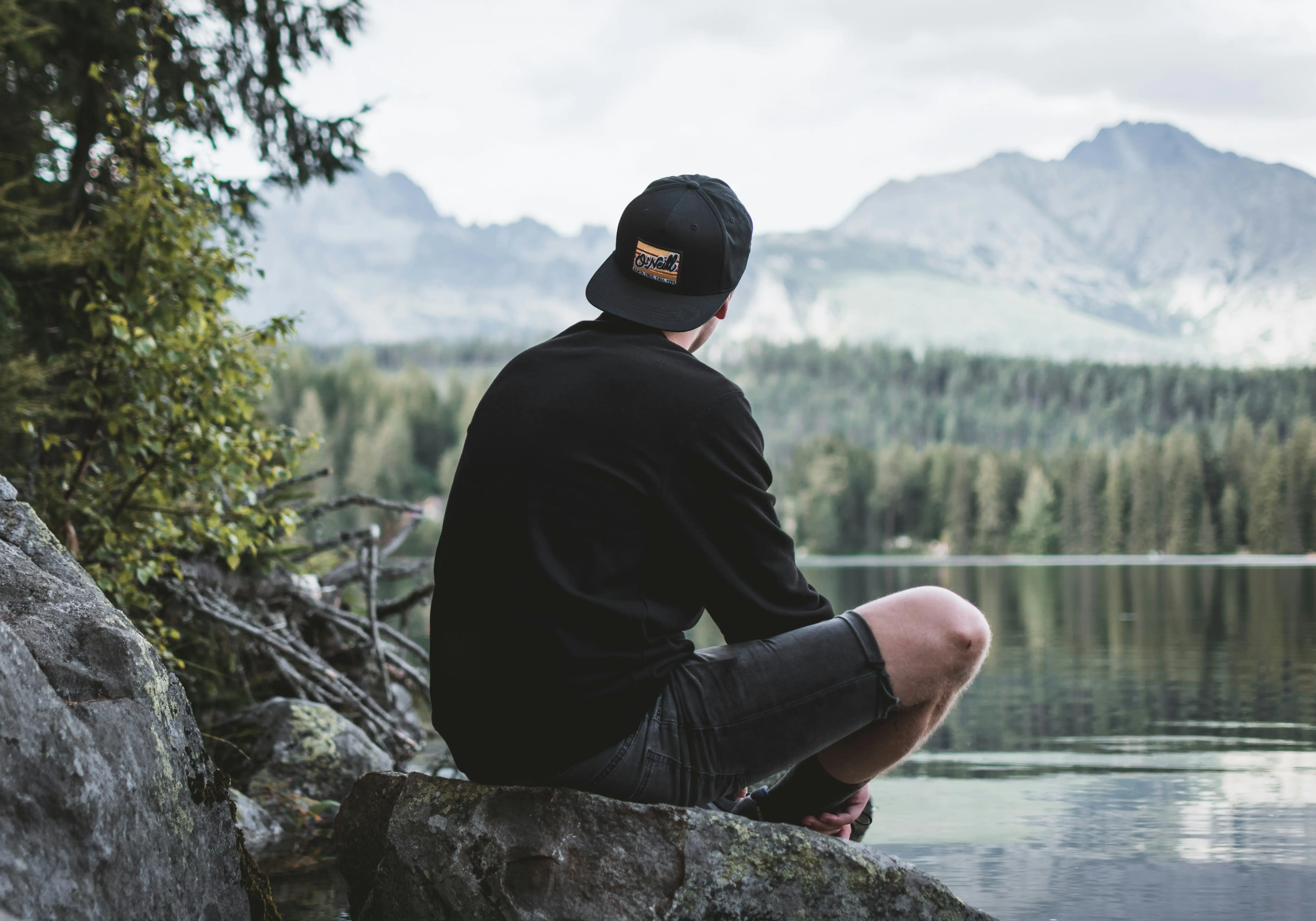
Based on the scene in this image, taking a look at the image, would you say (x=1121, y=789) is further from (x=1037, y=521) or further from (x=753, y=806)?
(x=1037, y=521)

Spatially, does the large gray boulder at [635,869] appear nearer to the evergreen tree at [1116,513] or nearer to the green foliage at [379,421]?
the green foliage at [379,421]

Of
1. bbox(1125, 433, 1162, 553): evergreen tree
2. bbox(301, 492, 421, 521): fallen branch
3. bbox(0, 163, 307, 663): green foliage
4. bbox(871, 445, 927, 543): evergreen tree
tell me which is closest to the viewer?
bbox(0, 163, 307, 663): green foliage

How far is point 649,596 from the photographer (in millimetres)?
2695

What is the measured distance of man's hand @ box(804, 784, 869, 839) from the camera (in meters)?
3.00

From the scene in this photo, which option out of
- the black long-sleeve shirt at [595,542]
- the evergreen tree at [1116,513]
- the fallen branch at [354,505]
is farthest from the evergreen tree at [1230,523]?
the black long-sleeve shirt at [595,542]

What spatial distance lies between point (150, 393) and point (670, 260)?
3.05m

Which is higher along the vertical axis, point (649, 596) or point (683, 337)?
point (683, 337)

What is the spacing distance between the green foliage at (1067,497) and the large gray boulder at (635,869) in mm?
72238

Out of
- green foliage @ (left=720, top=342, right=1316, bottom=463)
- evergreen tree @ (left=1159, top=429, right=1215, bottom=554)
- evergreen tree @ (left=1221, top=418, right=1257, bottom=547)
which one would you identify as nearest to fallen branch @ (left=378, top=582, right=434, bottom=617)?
evergreen tree @ (left=1221, top=418, right=1257, bottom=547)

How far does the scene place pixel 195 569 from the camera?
21.1 feet

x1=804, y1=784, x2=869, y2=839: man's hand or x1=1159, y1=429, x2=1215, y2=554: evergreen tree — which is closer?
x1=804, y1=784, x2=869, y2=839: man's hand

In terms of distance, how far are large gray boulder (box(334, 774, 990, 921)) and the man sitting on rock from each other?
7 centimetres

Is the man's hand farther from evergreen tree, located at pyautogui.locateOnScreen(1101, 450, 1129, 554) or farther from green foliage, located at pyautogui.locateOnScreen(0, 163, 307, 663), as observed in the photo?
evergreen tree, located at pyautogui.locateOnScreen(1101, 450, 1129, 554)

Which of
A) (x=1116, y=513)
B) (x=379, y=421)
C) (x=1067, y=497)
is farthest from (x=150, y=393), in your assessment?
(x=379, y=421)
